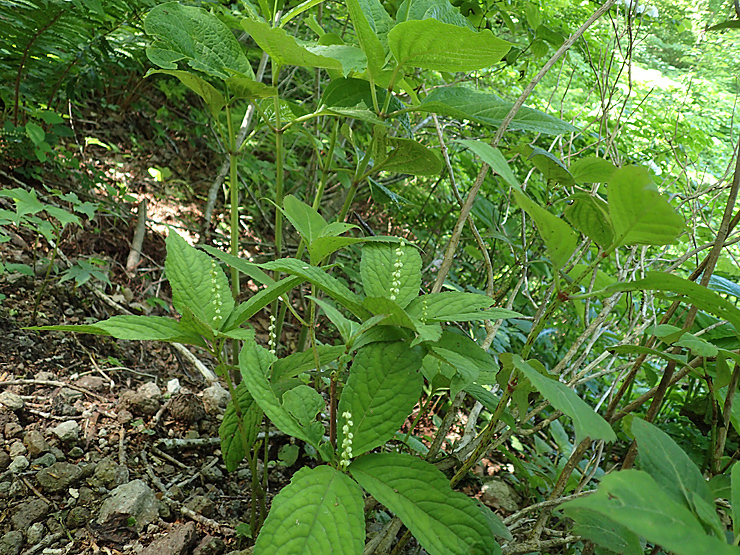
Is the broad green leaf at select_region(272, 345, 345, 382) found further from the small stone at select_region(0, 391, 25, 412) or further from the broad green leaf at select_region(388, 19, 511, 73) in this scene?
the small stone at select_region(0, 391, 25, 412)

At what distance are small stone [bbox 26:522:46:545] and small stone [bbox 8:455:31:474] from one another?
0.18 meters

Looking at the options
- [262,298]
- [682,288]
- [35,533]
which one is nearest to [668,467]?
[682,288]

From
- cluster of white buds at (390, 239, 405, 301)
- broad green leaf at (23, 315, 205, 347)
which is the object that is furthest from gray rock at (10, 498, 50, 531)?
cluster of white buds at (390, 239, 405, 301)

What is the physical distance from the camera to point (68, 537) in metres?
1.02

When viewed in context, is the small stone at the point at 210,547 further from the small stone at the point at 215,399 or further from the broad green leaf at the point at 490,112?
the broad green leaf at the point at 490,112

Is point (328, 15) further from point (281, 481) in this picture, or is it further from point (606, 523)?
point (606, 523)

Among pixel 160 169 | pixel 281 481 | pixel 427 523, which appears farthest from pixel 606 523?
pixel 160 169

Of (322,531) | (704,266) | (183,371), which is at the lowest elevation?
(183,371)

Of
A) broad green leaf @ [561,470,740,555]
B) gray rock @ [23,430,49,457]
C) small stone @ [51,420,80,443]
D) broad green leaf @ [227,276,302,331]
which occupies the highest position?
broad green leaf @ [561,470,740,555]

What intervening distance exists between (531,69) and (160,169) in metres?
2.85

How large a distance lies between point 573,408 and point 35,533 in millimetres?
1073

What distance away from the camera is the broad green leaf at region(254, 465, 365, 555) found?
1.91 feet

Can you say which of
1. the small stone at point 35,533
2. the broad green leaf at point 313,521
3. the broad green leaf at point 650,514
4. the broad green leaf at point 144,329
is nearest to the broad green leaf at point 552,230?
the broad green leaf at point 650,514

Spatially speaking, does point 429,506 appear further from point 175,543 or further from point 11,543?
point 11,543
